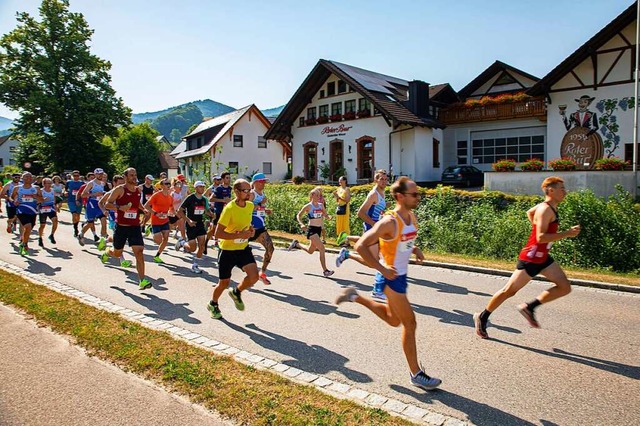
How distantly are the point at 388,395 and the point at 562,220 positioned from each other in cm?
987

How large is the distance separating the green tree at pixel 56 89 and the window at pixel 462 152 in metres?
30.4

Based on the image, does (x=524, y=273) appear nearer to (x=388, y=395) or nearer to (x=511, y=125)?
(x=388, y=395)

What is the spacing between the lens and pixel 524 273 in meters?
5.86

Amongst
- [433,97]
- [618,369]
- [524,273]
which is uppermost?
[433,97]

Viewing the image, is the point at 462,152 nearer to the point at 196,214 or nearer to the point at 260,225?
the point at 196,214

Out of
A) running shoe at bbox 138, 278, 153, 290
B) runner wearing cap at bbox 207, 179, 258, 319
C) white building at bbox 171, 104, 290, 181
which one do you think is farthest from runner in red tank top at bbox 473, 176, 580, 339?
white building at bbox 171, 104, 290, 181

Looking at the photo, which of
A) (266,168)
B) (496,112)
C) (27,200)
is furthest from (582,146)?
(266,168)

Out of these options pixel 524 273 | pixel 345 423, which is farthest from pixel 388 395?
pixel 524 273

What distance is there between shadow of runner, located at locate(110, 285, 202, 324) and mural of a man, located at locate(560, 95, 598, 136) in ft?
80.1

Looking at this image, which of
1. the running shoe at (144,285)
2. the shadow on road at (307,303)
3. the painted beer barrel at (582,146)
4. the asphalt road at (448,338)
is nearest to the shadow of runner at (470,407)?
the asphalt road at (448,338)

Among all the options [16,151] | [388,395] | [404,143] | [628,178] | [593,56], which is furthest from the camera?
[16,151]

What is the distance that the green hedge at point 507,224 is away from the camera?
11.9 m

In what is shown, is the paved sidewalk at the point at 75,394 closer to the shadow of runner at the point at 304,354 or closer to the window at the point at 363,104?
the shadow of runner at the point at 304,354

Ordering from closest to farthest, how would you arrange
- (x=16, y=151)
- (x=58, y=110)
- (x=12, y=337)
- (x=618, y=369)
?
(x=618, y=369) < (x=12, y=337) < (x=58, y=110) < (x=16, y=151)
